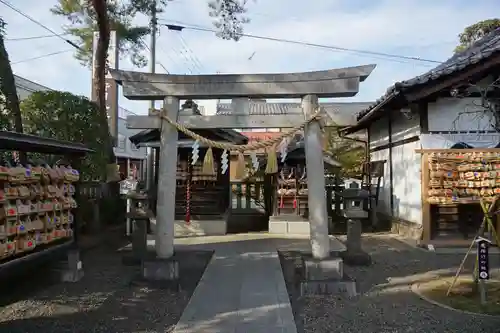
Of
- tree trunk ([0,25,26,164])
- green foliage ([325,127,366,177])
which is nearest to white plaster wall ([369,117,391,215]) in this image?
green foliage ([325,127,366,177])

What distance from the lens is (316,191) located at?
7.27 m

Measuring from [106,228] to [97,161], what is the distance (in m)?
2.97

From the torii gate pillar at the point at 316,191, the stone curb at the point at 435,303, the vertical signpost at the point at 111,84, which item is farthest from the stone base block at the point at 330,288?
the vertical signpost at the point at 111,84

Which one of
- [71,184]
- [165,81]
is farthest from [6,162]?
[165,81]

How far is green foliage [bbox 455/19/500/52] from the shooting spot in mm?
19438

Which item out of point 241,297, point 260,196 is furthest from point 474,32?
point 241,297

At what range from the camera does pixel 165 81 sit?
757 cm

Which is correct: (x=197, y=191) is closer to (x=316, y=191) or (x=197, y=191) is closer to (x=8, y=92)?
(x=8, y=92)

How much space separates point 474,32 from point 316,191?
1824cm

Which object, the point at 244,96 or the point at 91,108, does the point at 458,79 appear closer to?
the point at 244,96

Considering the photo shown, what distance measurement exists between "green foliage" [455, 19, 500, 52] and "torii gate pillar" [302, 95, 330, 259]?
15585mm

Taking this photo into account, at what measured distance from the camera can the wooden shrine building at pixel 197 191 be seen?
13.2 m

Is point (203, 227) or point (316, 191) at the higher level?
point (316, 191)

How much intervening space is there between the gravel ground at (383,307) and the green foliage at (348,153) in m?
9.74
